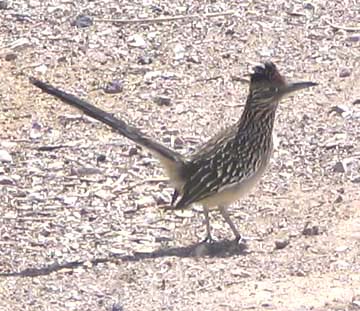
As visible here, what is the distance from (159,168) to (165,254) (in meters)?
1.47

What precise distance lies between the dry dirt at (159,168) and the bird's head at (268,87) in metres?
0.75

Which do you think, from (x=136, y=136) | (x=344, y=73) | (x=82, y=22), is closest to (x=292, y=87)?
(x=136, y=136)

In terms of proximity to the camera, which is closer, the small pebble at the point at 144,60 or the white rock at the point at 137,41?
the small pebble at the point at 144,60

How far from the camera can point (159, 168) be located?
11.5 metres

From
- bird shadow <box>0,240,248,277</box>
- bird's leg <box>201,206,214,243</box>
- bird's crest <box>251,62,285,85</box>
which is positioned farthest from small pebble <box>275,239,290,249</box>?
bird's crest <box>251,62,285,85</box>

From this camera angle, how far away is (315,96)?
41.7 ft

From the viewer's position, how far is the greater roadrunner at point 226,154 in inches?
407

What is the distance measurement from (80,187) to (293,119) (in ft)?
6.37

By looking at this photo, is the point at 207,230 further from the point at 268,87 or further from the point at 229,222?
the point at 268,87

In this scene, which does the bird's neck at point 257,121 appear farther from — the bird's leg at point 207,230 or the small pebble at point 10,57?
the small pebble at point 10,57

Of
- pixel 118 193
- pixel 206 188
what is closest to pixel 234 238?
pixel 206 188

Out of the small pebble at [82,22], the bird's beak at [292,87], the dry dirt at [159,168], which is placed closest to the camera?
the dry dirt at [159,168]

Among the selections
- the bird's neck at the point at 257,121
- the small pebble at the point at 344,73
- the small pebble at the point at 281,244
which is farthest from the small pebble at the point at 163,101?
the small pebble at the point at 281,244

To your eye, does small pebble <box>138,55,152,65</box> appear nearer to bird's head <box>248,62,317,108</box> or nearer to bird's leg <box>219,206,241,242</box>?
bird's head <box>248,62,317,108</box>
